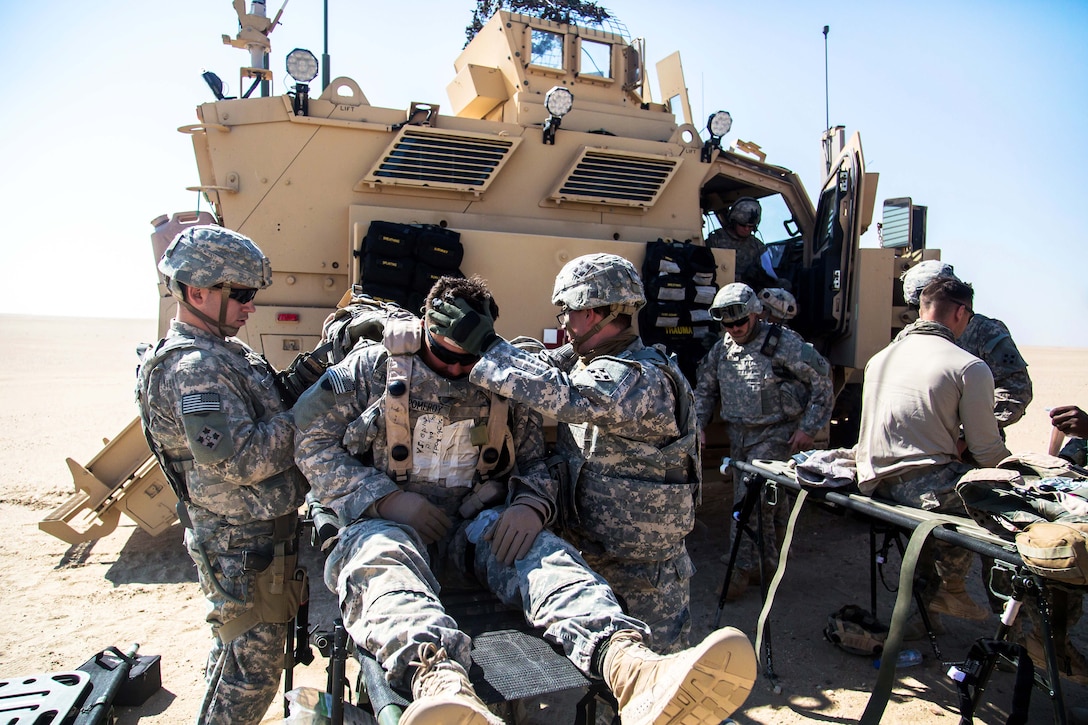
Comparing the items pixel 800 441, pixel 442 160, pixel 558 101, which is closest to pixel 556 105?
pixel 558 101

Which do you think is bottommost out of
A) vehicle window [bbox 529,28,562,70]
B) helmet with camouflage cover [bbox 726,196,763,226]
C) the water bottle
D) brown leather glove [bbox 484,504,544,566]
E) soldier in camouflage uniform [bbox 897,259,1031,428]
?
the water bottle

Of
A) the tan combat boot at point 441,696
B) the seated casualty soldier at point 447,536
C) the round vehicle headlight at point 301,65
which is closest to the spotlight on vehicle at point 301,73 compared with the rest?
the round vehicle headlight at point 301,65

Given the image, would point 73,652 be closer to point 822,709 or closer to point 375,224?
point 375,224

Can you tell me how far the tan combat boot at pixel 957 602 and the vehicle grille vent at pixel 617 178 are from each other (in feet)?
10.3

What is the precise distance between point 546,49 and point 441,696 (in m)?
5.15

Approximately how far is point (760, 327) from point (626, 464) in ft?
7.38

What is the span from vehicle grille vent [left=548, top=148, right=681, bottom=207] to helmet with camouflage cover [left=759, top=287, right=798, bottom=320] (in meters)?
1.10

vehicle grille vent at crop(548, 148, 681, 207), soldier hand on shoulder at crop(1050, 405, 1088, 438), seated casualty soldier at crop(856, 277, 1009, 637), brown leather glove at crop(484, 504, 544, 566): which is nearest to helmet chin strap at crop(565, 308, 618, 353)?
brown leather glove at crop(484, 504, 544, 566)

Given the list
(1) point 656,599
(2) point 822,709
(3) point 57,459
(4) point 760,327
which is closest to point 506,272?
(4) point 760,327

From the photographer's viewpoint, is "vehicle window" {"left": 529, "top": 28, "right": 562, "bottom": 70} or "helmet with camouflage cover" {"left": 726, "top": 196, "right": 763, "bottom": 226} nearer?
"vehicle window" {"left": 529, "top": 28, "right": 562, "bottom": 70}

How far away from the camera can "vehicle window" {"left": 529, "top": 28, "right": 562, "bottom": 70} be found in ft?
18.2

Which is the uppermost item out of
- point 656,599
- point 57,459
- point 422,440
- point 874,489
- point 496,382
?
point 496,382

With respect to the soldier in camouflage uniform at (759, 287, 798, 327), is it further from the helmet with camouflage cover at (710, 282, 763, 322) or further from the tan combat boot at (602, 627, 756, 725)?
the tan combat boot at (602, 627, 756, 725)

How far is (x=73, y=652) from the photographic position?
3682 mm
